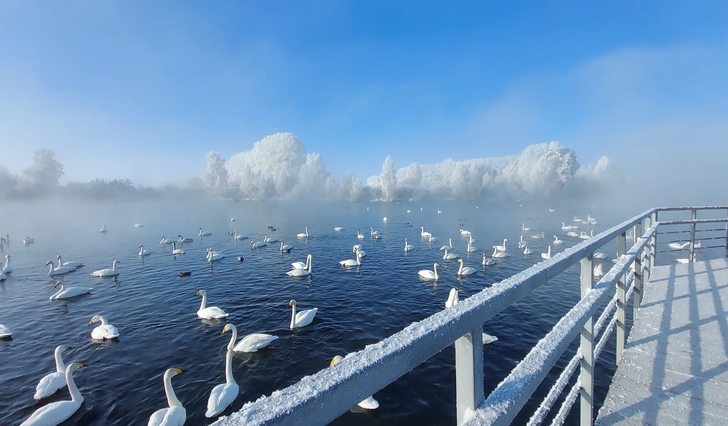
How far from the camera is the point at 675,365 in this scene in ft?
13.3

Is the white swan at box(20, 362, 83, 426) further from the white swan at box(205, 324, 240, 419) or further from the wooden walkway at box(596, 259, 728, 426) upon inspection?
the wooden walkway at box(596, 259, 728, 426)

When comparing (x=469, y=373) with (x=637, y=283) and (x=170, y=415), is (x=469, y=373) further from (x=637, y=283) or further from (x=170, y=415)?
(x=170, y=415)

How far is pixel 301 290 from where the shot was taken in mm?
17688

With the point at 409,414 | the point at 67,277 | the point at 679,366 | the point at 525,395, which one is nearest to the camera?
the point at 525,395

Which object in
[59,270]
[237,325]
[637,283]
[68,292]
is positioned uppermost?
[637,283]

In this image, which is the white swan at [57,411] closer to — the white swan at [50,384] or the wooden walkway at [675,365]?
the white swan at [50,384]

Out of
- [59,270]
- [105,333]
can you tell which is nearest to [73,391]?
[105,333]

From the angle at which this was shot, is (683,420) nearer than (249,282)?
Yes

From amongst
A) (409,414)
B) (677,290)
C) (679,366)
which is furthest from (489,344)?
(679,366)

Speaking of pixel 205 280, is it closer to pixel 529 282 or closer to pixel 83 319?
pixel 83 319

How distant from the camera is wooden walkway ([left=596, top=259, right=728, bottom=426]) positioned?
10.8 ft

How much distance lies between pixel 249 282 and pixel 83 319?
7522 millimetres

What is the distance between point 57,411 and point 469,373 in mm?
10805

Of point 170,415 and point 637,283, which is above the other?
point 637,283
